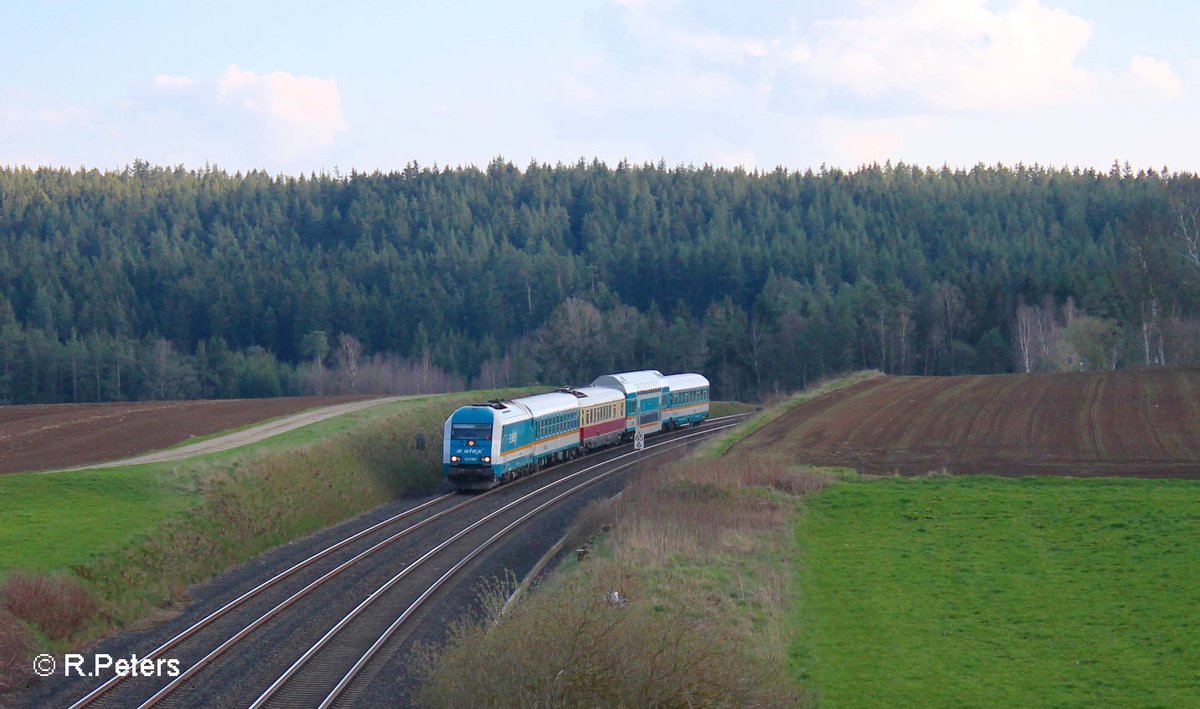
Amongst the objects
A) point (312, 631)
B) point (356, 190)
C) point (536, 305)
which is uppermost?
point (356, 190)

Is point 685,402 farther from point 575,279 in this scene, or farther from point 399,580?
point 575,279

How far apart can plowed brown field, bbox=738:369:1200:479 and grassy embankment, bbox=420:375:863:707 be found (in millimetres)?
10978

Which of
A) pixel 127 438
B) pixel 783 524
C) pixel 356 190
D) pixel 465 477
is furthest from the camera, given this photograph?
pixel 356 190

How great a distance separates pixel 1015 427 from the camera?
45.0m

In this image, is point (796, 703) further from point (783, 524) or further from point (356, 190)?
point (356, 190)

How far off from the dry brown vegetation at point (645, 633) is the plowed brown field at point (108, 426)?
81.4ft

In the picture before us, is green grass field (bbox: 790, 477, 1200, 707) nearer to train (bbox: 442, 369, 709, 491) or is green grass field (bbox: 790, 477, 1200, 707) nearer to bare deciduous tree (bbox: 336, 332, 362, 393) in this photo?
train (bbox: 442, 369, 709, 491)

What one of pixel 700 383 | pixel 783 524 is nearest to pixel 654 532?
pixel 783 524

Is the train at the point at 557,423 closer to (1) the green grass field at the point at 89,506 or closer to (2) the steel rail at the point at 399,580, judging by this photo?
(2) the steel rail at the point at 399,580

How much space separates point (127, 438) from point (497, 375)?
2597 inches

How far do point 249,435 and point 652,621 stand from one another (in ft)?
110

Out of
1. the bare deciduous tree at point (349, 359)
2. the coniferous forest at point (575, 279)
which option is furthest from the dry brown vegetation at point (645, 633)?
the bare deciduous tree at point (349, 359)

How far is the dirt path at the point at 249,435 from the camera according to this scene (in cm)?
3772

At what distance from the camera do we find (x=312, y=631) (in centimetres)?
2091
